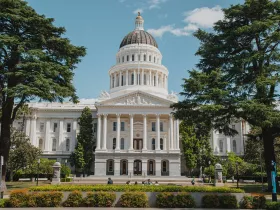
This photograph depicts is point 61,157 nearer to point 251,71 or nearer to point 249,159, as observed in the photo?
point 249,159

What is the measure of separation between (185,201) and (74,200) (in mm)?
6988

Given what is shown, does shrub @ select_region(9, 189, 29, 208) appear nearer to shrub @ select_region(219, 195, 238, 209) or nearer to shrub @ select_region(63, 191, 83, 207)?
shrub @ select_region(63, 191, 83, 207)

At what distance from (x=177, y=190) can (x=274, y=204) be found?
19.5 feet

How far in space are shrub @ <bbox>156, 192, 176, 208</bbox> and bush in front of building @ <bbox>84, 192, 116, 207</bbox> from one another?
2922 millimetres

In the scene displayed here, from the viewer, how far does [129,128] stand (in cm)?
6575

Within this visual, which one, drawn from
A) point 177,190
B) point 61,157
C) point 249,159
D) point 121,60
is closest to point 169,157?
point 249,159

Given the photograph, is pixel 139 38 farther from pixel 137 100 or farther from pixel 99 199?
pixel 99 199

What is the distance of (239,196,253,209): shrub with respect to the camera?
61.8 ft

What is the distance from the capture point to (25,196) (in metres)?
18.9

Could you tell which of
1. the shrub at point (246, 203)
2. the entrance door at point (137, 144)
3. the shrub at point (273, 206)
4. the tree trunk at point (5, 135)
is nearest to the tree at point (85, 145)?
the entrance door at point (137, 144)

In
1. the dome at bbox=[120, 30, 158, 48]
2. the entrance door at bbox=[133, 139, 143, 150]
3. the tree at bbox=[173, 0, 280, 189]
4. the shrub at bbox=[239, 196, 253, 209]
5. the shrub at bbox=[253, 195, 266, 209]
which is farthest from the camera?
the dome at bbox=[120, 30, 158, 48]

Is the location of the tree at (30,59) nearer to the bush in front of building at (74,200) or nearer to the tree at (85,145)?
the bush in front of building at (74,200)

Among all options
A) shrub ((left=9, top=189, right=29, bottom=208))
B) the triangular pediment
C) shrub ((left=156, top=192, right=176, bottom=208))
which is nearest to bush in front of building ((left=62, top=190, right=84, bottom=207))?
shrub ((left=9, top=189, right=29, bottom=208))

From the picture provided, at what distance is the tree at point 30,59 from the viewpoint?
25.2 meters
